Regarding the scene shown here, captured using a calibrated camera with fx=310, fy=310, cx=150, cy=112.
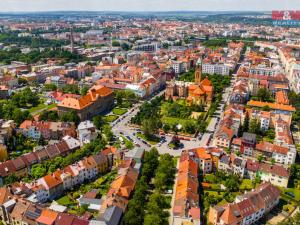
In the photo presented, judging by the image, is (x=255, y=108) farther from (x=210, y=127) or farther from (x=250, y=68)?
(x=250, y=68)

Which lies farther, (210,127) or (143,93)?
(143,93)

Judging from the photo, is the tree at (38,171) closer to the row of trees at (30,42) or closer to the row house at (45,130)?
the row house at (45,130)

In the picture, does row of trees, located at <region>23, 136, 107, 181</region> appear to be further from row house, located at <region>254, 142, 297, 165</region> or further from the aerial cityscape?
row house, located at <region>254, 142, 297, 165</region>

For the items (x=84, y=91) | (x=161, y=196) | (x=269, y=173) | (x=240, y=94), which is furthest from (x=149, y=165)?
(x=84, y=91)

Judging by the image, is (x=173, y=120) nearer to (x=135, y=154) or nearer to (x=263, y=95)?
(x=135, y=154)

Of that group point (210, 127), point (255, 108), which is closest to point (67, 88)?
point (210, 127)

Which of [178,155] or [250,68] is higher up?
[250,68]

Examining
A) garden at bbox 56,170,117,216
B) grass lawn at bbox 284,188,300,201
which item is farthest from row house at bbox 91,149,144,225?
grass lawn at bbox 284,188,300,201

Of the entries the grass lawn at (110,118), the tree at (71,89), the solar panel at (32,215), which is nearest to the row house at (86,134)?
the grass lawn at (110,118)
